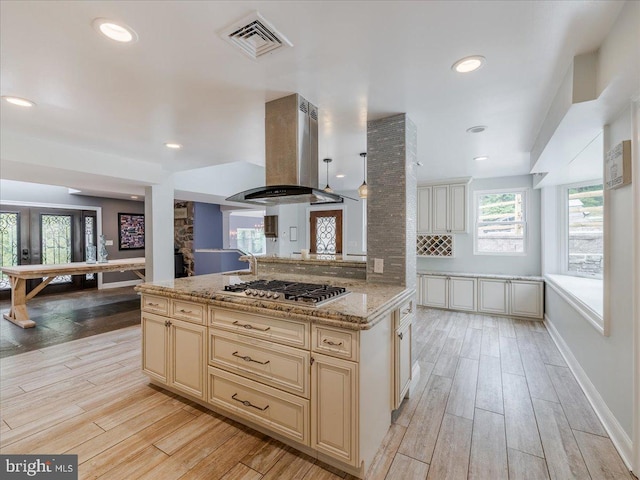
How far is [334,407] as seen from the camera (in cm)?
164

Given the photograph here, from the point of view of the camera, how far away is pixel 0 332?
4.09 m

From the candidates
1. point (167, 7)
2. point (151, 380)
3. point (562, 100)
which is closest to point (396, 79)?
point (562, 100)

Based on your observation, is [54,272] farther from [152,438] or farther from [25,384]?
[152,438]

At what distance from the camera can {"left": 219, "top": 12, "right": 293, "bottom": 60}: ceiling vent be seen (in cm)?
144

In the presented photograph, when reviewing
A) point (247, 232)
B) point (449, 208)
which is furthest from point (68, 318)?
point (247, 232)

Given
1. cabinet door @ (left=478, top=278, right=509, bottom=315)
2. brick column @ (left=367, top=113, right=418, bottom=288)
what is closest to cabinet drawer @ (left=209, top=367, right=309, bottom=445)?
brick column @ (left=367, top=113, right=418, bottom=288)

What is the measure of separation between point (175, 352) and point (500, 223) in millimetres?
5426

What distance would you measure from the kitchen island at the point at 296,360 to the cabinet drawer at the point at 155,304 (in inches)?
0.6

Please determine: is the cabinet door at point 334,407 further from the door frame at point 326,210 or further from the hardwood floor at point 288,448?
the door frame at point 326,210

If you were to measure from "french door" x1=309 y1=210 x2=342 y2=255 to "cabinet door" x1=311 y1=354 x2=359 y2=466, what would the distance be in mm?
5529

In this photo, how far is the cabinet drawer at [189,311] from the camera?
221 centimetres

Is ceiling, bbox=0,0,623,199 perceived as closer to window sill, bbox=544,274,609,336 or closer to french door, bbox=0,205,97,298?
window sill, bbox=544,274,609,336

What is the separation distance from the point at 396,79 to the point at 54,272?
17.9 feet

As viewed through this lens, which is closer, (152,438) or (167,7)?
(167,7)
